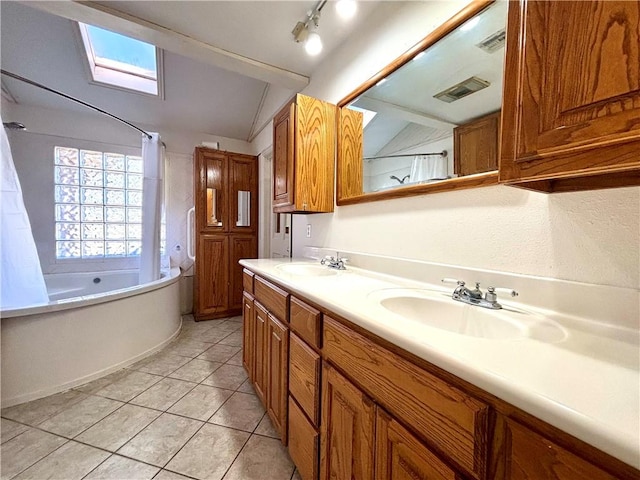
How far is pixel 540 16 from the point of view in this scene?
0.54m

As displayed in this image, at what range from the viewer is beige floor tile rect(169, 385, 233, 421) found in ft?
5.12

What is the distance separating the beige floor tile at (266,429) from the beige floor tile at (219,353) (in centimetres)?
87

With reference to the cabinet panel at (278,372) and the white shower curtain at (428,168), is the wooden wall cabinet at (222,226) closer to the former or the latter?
the cabinet panel at (278,372)

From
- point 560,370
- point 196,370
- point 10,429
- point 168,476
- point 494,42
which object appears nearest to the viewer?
point 560,370

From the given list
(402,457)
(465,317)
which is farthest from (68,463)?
(465,317)

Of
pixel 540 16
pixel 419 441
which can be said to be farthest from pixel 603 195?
pixel 419 441

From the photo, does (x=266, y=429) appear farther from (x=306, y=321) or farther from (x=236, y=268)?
(x=236, y=268)

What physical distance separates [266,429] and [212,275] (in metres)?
2.15

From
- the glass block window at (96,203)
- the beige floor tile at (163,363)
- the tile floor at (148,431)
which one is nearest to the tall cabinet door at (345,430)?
the tile floor at (148,431)

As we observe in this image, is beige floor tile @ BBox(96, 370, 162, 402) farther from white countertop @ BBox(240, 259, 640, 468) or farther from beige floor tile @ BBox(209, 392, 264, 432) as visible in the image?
white countertop @ BBox(240, 259, 640, 468)

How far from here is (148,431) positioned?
1.41 meters

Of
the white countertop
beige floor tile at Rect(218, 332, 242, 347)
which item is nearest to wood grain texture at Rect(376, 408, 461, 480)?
the white countertop

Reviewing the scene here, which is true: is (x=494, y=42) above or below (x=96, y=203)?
above

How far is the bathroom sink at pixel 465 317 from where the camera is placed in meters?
0.66
